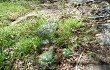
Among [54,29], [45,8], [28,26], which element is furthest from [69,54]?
[45,8]

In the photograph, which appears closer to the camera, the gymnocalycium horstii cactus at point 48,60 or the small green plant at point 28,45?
the gymnocalycium horstii cactus at point 48,60

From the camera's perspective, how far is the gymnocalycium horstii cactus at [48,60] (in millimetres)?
5309

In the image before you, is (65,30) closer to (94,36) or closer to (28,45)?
(94,36)

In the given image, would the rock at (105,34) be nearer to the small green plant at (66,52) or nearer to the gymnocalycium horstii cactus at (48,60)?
the small green plant at (66,52)

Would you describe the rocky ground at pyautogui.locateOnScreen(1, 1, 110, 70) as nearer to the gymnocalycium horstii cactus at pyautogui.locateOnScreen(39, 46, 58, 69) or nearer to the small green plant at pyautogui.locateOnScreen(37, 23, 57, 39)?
the gymnocalycium horstii cactus at pyautogui.locateOnScreen(39, 46, 58, 69)

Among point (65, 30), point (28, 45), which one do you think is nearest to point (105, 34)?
point (65, 30)

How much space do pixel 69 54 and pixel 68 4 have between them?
3675 mm

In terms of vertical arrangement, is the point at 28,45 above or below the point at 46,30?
below

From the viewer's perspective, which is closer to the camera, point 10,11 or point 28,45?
point 28,45

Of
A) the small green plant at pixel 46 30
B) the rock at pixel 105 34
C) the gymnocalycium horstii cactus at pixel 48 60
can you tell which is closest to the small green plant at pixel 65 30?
the small green plant at pixel 46 30

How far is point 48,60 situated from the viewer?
5359 millimetres

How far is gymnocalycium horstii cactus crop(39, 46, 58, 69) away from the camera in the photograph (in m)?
5.31

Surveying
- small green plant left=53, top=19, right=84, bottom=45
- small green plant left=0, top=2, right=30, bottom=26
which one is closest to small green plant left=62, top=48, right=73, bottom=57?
small green plant left=53, top=19, right=84, bottom=45

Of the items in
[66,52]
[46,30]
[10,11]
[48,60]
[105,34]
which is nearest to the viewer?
[48,60]
